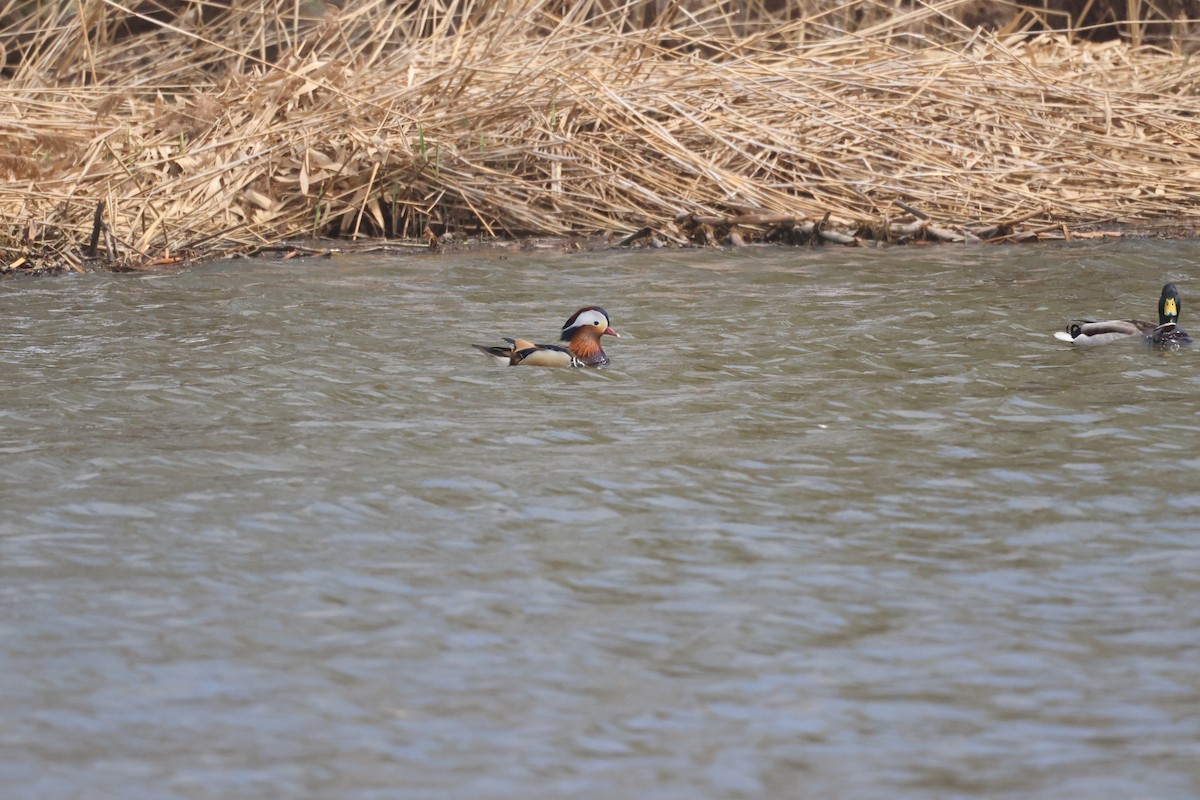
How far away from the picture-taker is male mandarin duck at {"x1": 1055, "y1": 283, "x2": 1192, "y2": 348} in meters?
8.10

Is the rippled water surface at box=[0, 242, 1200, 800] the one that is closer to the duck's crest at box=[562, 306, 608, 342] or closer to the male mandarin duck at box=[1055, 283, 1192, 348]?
the male mandarin duck at box=[1055, 283, 1192, 348]

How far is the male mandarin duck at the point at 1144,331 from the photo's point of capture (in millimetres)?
8102

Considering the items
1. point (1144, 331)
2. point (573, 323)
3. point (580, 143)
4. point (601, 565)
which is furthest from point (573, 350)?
point (580, 143)

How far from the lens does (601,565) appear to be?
504cm

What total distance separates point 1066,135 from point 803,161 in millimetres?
2161

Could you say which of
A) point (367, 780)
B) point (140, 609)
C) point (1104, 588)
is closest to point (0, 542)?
point (140, 609)

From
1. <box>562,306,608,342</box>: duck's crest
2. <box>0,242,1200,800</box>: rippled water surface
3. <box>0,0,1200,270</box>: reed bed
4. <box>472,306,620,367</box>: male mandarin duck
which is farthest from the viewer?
<box>0,0,1200,270</box>: reed bed

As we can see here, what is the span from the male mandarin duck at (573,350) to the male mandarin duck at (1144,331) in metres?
2.41

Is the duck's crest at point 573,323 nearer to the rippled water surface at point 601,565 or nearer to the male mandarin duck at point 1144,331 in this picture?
the rippled water surface at point 601,565

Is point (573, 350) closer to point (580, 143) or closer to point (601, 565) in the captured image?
point (601, 565)

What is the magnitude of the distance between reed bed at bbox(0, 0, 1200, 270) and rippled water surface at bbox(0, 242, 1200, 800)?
10.8ft

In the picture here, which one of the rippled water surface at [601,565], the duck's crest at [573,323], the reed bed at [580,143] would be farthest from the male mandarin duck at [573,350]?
the reed bed at [580,143]

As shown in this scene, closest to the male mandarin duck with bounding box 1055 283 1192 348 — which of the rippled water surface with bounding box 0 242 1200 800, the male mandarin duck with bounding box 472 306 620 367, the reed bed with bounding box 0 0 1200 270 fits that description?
the rippled water surface with bounding box 0 242 1200 800

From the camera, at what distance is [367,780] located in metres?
3.71
